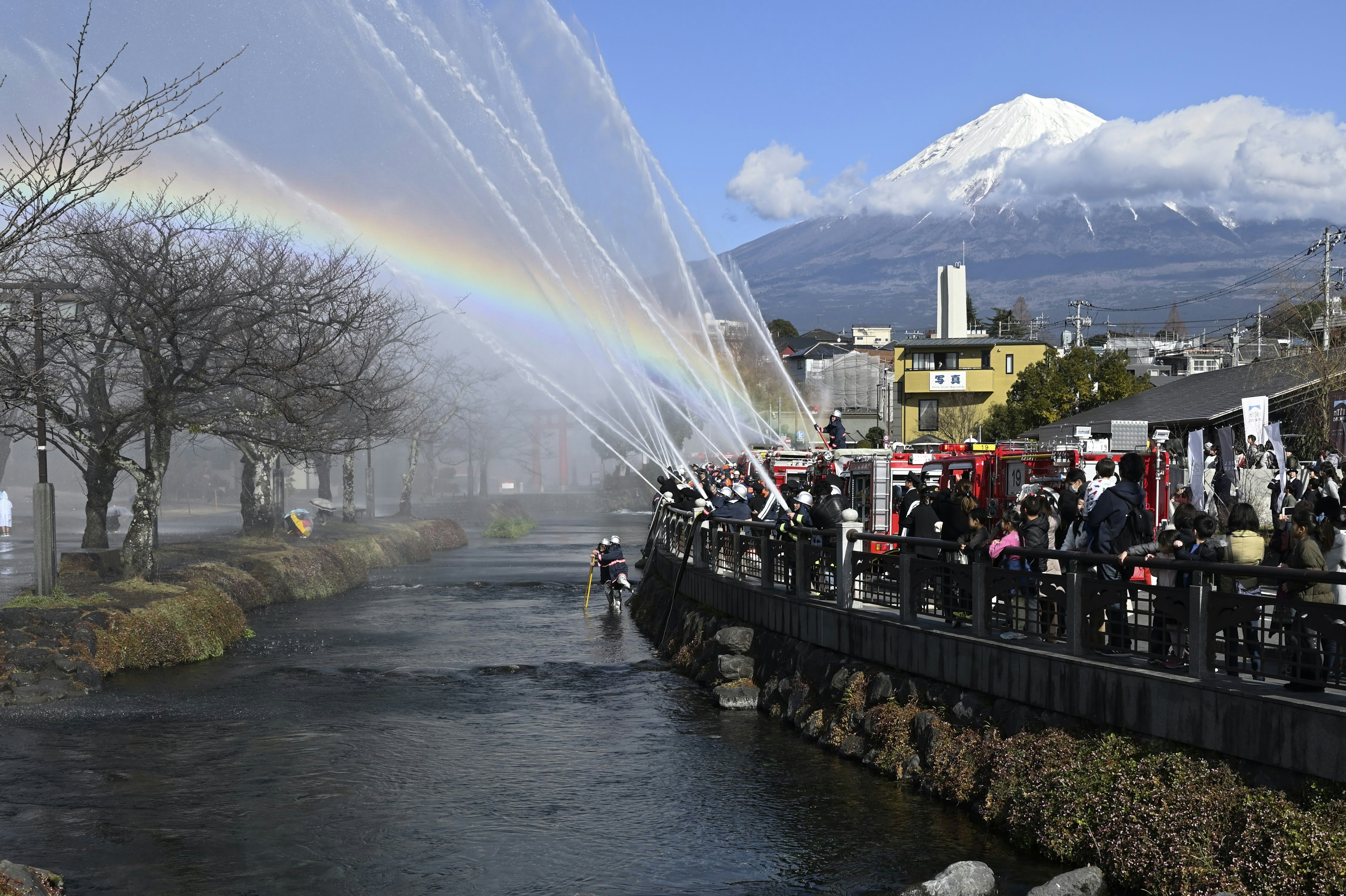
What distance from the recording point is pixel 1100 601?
11.8m

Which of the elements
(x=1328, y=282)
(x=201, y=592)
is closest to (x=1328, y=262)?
(x=1328, y=282)

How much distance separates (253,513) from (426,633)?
16564 millimetres

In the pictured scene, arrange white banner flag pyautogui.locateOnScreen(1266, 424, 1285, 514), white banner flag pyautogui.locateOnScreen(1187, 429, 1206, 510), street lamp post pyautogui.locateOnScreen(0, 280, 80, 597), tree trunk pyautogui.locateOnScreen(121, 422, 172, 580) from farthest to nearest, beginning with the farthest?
tree trunk pyautogui.locateOnScreen(121, 422, 172, 580), white banner flag pyautogui.locateOnScreen(1187, 429, 1206, 510), white banner flag pyautogui.locateOnScreen(1266, 424, 1285, 514), street lamp post pyautogui.locateOnScreen(0, 280, 80, 597)

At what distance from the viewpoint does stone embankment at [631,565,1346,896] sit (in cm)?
891

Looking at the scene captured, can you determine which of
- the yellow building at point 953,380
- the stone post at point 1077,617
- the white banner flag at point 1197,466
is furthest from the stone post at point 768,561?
the yellow building at point 953,380

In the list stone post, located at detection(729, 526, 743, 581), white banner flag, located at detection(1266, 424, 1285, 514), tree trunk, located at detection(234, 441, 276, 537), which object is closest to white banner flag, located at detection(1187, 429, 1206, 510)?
white banner flag, located at detection(1266, 424, 1285, 514)

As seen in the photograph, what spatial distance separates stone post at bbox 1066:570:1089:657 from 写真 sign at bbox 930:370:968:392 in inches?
2841

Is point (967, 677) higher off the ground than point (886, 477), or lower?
lower

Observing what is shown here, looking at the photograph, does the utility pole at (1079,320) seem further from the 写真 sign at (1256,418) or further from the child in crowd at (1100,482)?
the child in crowd at (1100,482)

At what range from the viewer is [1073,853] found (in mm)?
10969

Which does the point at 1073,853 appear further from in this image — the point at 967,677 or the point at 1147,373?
the point at 1147,373

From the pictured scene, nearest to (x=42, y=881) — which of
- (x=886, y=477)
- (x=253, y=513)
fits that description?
(x=886, y=477)

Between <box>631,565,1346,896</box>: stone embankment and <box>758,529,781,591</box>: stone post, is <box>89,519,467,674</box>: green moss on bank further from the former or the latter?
<box>631,565,1346,896</box>: stone embankment

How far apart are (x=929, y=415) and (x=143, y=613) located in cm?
6759
